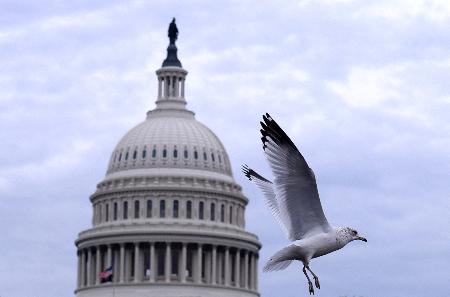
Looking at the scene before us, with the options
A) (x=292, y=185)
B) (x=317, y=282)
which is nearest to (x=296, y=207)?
(x=292, y=185)

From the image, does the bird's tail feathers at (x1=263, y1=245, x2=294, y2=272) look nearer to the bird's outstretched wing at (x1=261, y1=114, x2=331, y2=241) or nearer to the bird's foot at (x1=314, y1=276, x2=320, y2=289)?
the bird's outstretched wing at (x1=261, y1=114, x2=331, y2=241)

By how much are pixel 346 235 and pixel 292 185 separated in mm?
992

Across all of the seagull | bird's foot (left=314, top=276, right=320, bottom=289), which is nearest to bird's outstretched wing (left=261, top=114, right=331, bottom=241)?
the seagull

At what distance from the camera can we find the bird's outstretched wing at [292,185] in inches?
967

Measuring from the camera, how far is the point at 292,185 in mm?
24891

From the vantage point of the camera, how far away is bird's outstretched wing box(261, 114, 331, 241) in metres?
24.6

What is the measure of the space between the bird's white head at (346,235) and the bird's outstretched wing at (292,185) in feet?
0.62

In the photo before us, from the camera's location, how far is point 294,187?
24.9 metres

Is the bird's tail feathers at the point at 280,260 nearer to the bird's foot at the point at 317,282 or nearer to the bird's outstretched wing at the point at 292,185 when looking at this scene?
the bird's outstretched wing at the point at 292,185

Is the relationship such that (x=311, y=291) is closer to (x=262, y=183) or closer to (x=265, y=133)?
(x=265, y=133)

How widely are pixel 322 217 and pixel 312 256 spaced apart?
2.78 ft

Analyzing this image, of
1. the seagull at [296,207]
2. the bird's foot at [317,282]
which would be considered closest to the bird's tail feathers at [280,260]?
the seagull at [296,207]

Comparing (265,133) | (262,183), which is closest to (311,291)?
(265,133)

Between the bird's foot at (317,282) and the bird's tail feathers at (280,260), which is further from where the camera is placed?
the bird's tail feathers at (280,260)
